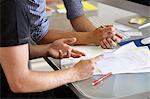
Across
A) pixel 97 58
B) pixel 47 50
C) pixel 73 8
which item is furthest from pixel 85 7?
pixel 97 58

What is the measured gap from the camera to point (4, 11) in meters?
0.86

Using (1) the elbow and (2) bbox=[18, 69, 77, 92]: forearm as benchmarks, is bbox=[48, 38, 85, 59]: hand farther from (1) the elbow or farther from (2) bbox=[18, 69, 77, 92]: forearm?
(1) the elbow

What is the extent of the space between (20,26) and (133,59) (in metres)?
0.51

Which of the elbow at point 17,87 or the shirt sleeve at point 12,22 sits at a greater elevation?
the shirt sleeve at point 12,22

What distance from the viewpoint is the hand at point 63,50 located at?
123cm

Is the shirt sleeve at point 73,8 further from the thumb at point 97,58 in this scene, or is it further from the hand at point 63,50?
the thumb at point 97,58

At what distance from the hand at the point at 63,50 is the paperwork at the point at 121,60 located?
36 mm

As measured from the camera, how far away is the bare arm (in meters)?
0.90

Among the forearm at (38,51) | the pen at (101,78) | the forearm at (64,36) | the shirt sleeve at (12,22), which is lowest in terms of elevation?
the forearm at (38,51)

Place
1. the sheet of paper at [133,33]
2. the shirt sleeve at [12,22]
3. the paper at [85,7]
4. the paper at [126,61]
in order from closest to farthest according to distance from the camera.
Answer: the shirt sleeve at [12,22] < the paper at [126,61] < the sheet of paper at [133,33] < the paper at [85,7]

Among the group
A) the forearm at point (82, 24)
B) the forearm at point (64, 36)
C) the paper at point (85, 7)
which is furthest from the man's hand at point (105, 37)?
the paper at point (85, 7)

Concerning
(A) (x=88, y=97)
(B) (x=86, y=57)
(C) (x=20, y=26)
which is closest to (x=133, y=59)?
(B) (x=86, y=57)

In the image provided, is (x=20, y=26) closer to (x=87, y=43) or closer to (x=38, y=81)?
(x=38, y=81)

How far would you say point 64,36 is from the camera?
1.47 m
